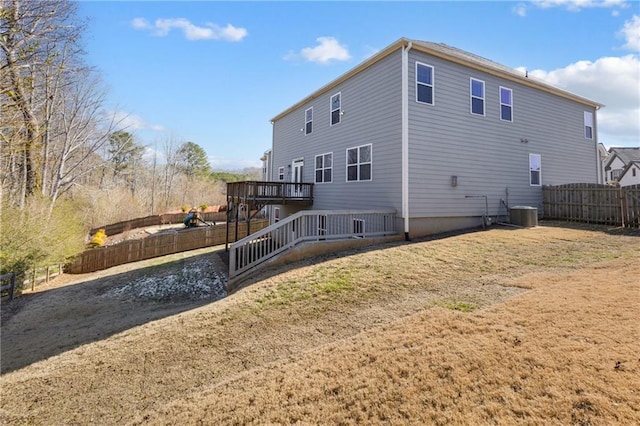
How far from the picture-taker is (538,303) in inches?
173

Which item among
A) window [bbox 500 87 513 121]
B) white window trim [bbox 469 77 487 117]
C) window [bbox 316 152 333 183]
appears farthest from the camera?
window [bbox 316 152 333 183]

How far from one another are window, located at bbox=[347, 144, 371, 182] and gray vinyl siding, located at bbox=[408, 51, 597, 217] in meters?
2.03

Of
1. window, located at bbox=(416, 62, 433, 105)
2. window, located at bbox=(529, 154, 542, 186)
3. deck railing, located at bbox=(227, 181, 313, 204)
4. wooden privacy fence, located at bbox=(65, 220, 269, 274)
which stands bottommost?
wooden privacy fence, located at bbox=(65, 220, 269, 274)

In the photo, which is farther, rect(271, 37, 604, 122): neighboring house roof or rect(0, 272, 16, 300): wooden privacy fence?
rect(271, 37, 604, 122): neighboring house roof

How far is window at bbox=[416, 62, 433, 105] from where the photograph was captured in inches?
402

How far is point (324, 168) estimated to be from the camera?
14328 millimetres

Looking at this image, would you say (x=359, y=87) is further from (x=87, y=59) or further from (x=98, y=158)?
(x=98, y=158)

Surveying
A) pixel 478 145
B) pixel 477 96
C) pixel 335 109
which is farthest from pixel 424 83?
pixel 335 109

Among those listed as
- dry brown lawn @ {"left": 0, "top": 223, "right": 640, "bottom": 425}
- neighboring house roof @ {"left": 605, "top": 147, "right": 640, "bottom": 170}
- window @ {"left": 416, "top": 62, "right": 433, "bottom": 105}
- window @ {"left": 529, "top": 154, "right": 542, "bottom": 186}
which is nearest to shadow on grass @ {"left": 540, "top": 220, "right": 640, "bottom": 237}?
window @ {"left": 529, "top": 154, "right": 542, "bottom": 186}

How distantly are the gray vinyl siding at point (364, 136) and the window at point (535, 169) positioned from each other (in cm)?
703

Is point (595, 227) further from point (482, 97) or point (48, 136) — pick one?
point (48, 136)

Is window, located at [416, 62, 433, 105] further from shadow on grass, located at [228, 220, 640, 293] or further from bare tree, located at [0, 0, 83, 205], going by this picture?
bare tree, located at [0, 0, 83, 205]

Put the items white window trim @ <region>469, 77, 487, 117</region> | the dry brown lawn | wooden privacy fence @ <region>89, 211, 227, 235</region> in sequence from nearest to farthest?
the dry brown lawn < white window trim @ <region>469, 77, 487, 117</region> < wooden privacy fence @ <region>89, 211, 227, 235</region>

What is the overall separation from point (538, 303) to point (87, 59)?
2155cm
